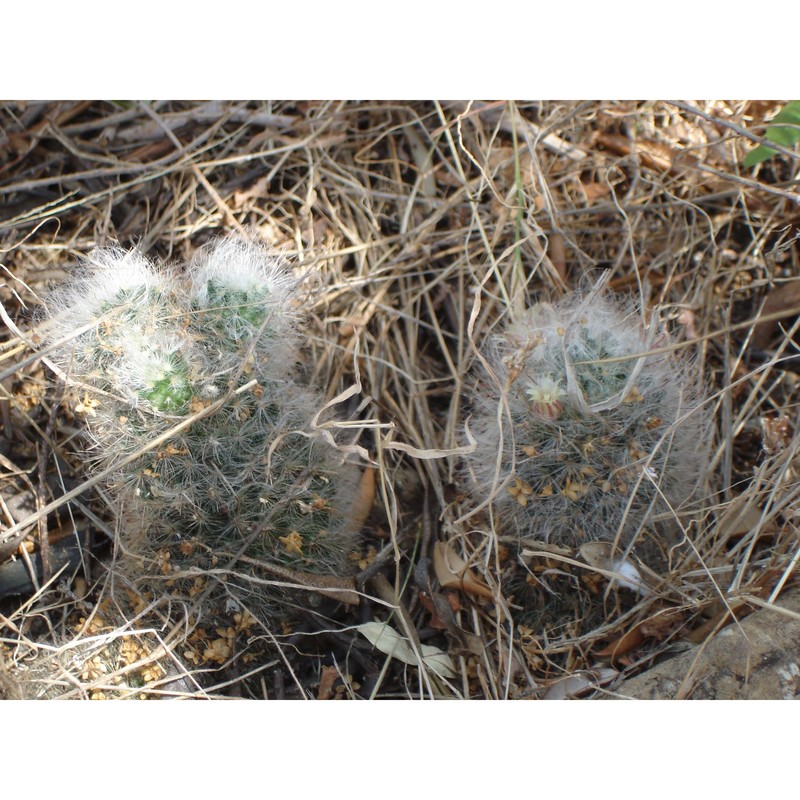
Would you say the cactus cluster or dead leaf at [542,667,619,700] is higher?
the cactus cluster

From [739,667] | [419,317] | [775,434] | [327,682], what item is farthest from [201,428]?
[775,434]

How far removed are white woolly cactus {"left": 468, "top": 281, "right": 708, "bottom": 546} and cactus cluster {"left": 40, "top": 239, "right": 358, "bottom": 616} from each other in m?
0.35

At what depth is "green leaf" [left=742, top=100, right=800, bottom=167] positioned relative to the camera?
65.0 inches

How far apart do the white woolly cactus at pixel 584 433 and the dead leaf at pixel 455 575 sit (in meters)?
0.11

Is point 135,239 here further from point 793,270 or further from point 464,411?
point 793,270

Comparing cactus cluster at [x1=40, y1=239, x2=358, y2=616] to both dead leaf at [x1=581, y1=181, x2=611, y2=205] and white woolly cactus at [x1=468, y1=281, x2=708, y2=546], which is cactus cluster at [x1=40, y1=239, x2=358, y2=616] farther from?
dead leaf at [x1=581, y1=181, x2=611, y2=205]

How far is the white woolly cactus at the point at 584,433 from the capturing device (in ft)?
4.62

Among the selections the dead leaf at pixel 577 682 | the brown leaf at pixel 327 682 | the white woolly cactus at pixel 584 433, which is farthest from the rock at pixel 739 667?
the brown leaf at pixel 327 682

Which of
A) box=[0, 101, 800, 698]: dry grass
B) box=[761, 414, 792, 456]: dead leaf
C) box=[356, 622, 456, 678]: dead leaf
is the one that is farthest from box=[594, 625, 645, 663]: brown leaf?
box=[761, 414, 792, 456]: dead leaf

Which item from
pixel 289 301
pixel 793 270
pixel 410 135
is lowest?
pixel 793 270

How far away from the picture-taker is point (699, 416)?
1.60 m
